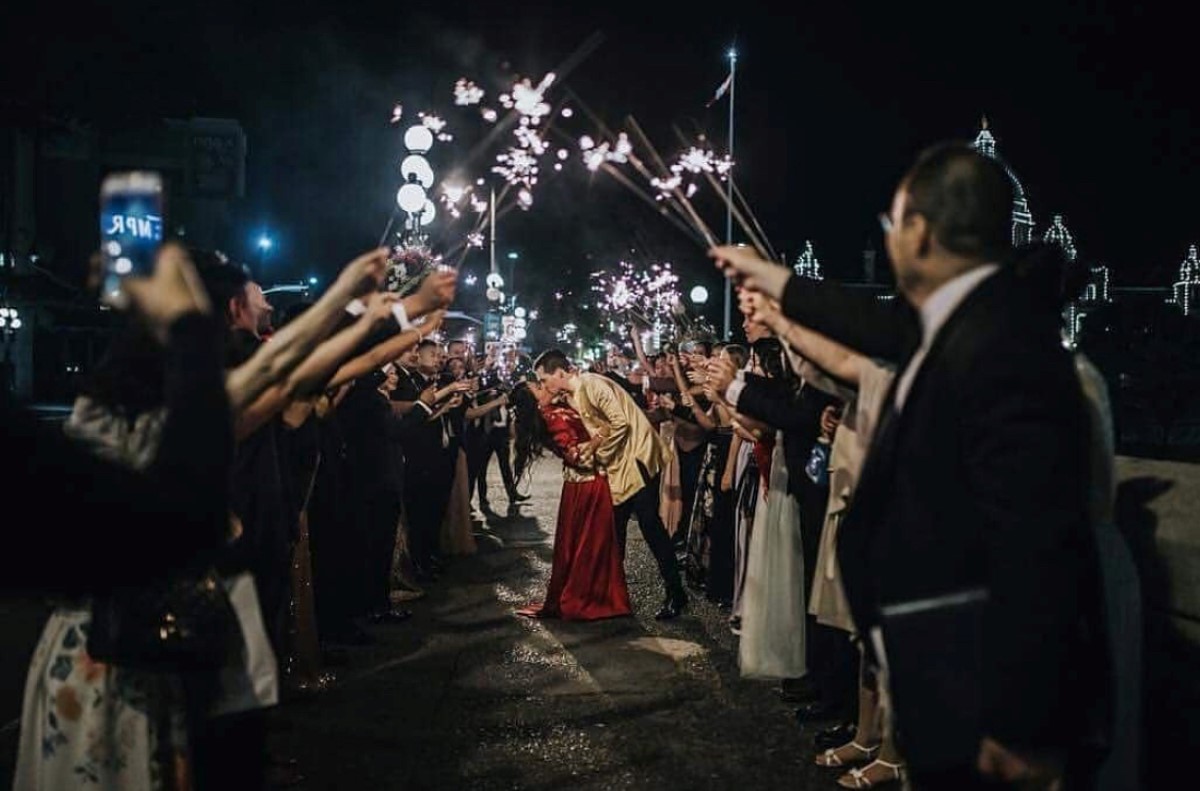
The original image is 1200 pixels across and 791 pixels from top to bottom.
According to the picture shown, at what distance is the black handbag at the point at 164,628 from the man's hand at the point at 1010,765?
213 centimetres

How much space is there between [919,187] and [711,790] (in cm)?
354

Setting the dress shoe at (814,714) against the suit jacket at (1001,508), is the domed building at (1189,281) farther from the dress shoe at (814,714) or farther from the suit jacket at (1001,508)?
Result: the suit jacket at (1001,508)

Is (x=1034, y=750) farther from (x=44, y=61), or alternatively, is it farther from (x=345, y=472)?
(x=44, y=61)

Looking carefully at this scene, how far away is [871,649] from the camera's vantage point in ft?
9.55

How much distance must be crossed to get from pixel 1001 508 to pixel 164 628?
231 centimetres

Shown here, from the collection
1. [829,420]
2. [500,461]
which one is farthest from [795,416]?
[500,461]

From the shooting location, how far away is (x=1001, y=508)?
243 centimetres

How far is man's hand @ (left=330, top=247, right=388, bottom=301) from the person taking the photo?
145 inches

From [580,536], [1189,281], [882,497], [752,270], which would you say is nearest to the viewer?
[882,497]

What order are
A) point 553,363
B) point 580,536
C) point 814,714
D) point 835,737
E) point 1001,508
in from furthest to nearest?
point 553,363, point 580,536, point 814,714, point 835,737, point 1001,508

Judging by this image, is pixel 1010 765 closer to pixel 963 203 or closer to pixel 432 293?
pixel 963 203

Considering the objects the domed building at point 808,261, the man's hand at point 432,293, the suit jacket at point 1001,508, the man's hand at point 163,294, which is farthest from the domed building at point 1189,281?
the man's hand at point 163,294

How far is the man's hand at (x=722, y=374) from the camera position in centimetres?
631

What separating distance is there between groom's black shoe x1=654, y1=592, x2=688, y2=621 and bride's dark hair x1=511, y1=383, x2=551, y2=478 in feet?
5.83
